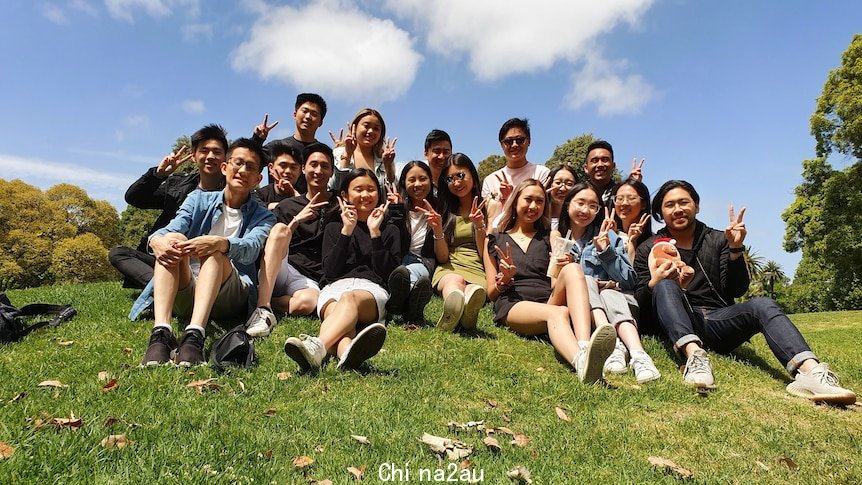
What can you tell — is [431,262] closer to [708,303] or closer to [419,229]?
[419,229]

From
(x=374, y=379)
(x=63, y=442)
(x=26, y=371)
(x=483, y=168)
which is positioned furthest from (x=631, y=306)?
(x=483, y=168)

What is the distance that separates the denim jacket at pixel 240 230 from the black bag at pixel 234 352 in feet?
3.31

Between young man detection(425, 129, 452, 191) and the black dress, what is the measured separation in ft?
7.24

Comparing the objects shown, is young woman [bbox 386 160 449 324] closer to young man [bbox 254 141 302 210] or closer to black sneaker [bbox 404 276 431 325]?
black sneaker [bbox 404 276 431 325]

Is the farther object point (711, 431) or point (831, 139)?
point (831, 139)

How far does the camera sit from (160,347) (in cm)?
417

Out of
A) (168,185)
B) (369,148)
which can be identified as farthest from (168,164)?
(369,148)

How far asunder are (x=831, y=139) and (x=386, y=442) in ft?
83.0

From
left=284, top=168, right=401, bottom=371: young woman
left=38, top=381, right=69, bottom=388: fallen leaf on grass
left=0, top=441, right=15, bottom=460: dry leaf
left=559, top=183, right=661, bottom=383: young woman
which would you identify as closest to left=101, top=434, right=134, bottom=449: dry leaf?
left=0, top=441, right=15, bottom=460: dry leaf

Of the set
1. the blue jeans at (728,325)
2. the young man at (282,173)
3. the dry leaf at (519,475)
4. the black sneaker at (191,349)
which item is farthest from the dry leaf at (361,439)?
the young man at (282,173)

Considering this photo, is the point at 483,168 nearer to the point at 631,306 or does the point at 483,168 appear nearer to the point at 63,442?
the point at 631,306

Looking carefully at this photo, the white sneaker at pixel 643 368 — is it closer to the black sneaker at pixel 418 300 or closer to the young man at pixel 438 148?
the black sneaker at pixel 418 300

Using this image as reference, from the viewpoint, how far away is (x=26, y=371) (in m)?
4.00

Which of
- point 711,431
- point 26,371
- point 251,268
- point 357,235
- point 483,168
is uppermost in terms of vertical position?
point 483,168
